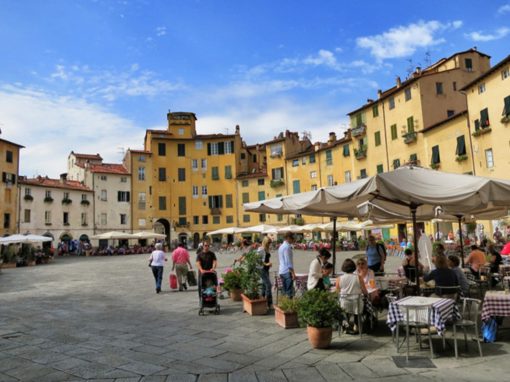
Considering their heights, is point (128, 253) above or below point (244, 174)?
below

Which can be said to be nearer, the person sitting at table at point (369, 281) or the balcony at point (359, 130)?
the person sitting at table at point (369, 281)

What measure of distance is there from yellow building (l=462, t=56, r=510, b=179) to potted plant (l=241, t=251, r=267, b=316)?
21742 mm

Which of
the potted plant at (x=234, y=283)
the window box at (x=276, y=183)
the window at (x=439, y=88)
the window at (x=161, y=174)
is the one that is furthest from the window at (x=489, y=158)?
the window at (x=161, y=174)

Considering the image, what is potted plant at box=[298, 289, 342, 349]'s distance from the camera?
19.5ft

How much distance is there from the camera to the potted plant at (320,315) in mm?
5957

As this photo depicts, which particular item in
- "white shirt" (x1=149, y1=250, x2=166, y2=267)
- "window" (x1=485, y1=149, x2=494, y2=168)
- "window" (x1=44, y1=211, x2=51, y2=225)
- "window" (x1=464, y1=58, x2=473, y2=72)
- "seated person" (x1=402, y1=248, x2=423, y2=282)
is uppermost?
"window" (x1=464, y1=58, x2=473, y2=72)

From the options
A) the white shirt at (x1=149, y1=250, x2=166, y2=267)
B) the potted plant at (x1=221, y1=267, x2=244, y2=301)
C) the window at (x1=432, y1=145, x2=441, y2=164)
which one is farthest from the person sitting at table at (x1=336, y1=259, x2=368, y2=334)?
the window at (x1=432, y1=145, x2=441, y2=164)

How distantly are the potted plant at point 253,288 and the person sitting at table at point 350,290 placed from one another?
2.38 metres

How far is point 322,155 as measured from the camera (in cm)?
4828

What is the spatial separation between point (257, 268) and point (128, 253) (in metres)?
37.7

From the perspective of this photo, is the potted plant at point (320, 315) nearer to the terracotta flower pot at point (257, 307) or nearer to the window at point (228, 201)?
the terracotta flower pot at point (257, 307)

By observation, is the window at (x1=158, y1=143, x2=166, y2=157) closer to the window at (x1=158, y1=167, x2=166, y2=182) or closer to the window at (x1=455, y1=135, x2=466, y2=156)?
the window at (x1=158, y1=167, x2=166, y2=182)

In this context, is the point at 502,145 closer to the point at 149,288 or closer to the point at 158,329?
the point at 149,288

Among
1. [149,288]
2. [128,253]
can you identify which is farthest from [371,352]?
[128,253]
